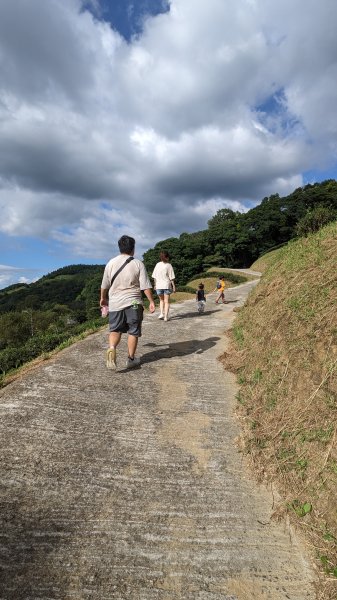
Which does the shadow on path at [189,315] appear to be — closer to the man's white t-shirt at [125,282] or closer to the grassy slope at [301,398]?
the grassy slope at [301,398]

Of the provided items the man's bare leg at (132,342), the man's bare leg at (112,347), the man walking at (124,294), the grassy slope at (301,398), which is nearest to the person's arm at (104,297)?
the man walking at (124,294)

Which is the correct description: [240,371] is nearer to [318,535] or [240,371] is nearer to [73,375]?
[73,375]

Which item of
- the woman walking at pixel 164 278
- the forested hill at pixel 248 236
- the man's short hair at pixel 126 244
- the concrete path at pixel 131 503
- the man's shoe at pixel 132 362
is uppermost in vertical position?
the forested hill at pixel 248 236

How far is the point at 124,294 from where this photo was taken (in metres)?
5.14

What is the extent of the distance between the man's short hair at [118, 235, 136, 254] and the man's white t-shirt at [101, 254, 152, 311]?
0.09 metres

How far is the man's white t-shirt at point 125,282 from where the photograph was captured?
514 cm

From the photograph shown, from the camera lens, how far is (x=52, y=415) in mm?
3822

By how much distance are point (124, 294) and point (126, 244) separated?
2.67ft

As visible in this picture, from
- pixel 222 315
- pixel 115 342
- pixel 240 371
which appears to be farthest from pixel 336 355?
pixel 222 315

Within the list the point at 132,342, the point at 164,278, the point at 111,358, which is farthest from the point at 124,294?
the point at 164,278

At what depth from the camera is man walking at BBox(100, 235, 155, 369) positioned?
5137 millimetres

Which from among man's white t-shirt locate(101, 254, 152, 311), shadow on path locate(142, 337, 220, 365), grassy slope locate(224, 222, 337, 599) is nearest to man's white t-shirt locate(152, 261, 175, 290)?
shadow on path locate(142, 337, 220, 365)

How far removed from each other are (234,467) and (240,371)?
2467 millimetres

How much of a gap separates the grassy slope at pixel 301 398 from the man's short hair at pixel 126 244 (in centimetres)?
271
